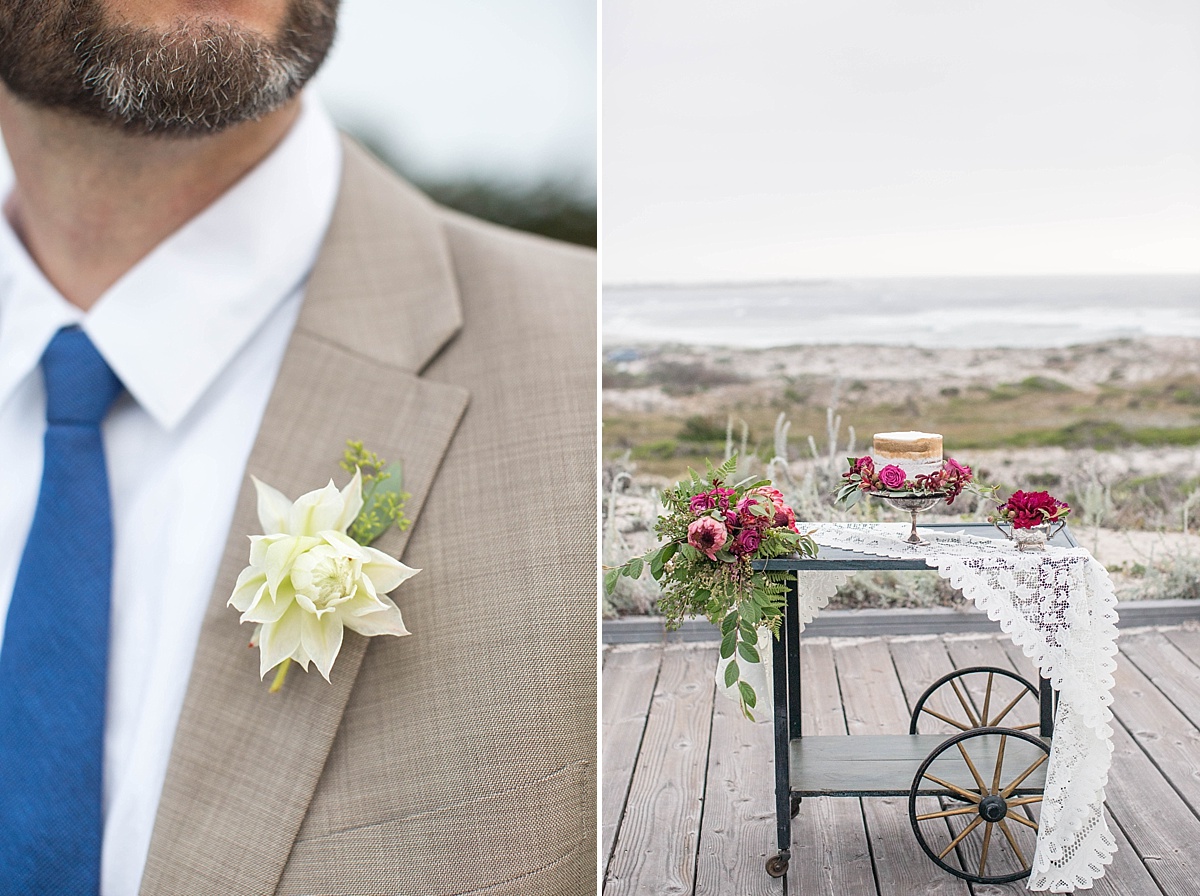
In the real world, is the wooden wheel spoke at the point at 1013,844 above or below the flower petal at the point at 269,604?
below

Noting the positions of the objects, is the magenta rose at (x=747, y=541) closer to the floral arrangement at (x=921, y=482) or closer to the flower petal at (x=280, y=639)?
the floral arrangement at (x=921, y=482)

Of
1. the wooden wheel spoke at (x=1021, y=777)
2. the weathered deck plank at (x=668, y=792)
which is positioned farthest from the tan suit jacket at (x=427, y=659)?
the wooden wheel spoke at (x=1021, y=777)

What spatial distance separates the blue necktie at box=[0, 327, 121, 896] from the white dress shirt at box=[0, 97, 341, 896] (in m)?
0.02

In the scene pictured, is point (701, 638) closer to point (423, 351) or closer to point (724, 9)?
point (724, 9)

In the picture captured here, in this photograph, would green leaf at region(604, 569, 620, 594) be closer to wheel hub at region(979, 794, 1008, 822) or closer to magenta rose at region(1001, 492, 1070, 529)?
magenta rose at region(1001, 492, 1070, 529)

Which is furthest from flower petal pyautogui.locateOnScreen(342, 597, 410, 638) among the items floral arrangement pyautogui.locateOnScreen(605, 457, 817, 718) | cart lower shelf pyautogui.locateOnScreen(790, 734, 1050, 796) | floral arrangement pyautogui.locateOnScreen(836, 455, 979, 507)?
cart lower shelf pyautogui.locateOnScreen(790, 734, 1050, 796)

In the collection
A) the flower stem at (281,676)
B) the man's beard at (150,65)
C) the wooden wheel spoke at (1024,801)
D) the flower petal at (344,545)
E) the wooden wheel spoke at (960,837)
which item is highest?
the man's beard at (150,65)

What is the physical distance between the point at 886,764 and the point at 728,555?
0.69 meters

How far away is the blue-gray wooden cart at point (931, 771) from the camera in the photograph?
222 cm

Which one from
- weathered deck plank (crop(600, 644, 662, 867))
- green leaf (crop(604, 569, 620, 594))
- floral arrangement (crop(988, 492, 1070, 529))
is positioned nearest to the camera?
green leaf (crop(604, 569, 620, 594))

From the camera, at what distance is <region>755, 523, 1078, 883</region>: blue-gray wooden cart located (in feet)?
7.28

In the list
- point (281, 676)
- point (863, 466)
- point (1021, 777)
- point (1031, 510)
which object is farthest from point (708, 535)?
point (281, 676)

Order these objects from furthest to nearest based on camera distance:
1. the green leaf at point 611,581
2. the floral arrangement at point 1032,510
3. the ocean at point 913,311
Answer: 1. the ocean at point 913,311
2. the floral arrangement at point 1032,510
3. the green leaf at point 611,581

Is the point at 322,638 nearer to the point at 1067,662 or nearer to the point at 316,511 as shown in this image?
the point at 316,511
